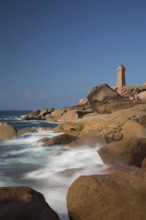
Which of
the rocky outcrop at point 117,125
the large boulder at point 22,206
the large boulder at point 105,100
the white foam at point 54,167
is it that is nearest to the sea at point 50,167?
the white foam at point 54,167

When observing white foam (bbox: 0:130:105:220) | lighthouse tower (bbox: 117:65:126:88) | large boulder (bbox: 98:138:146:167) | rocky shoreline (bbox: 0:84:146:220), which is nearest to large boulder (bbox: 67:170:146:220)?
rocky shoreline (bbox: 0:84:146:220)

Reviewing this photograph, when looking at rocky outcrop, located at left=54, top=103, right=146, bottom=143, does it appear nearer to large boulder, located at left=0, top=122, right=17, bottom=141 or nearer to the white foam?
the white foam

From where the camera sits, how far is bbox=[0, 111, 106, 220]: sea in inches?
226

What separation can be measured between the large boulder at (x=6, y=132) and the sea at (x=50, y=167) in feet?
6.78

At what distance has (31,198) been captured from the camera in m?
3.73

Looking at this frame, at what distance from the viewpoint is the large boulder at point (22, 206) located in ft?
10.9

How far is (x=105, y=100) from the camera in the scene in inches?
627

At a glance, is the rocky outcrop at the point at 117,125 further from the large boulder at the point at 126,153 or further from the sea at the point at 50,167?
the large boulder at the point at 126,153

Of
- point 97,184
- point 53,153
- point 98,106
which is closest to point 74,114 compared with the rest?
point 98,106

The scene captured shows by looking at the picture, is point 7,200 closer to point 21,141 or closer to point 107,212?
point 107,212

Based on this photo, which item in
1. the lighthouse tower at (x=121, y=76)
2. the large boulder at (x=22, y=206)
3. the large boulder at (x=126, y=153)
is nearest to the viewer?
the large boulder at (x=22, y=206)

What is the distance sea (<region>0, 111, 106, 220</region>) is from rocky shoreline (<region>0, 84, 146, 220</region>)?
46cm

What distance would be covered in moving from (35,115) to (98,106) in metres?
36.7

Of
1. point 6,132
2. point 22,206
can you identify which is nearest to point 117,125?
point 6,132
